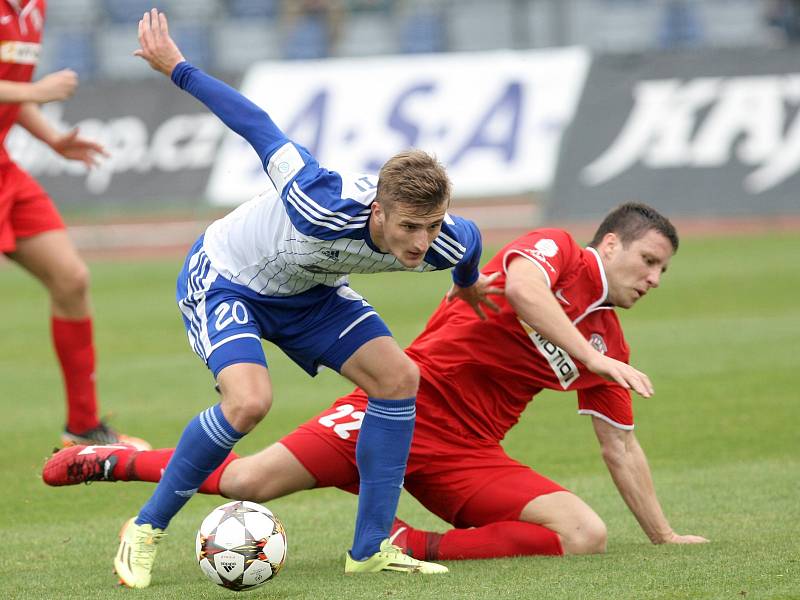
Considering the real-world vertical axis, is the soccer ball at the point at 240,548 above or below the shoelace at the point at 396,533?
above

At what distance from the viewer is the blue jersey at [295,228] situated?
185 inches

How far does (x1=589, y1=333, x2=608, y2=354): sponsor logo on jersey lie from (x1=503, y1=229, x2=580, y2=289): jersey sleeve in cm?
29

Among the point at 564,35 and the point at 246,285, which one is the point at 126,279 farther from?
the point at 246,285

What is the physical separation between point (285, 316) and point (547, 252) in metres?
1.06

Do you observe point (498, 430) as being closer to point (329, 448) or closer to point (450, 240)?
point (329, 448)

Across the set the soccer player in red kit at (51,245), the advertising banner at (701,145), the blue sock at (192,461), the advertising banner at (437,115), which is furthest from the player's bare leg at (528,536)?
the advertising banner at (437,115)

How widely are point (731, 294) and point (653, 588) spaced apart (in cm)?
931

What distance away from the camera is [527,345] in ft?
18.2

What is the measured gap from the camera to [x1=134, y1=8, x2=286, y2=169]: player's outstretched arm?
16.3 ft

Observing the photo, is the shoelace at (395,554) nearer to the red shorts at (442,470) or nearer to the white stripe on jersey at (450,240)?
the red shorts at (442,470)

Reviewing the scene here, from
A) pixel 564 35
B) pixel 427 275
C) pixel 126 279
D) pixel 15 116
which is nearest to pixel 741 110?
pixel 427 275

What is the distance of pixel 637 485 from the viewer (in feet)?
17.3

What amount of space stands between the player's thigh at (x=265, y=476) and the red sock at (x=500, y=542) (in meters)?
0.61

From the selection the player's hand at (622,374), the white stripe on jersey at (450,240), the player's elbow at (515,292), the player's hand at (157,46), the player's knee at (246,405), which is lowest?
the player's knee at (246,405)
